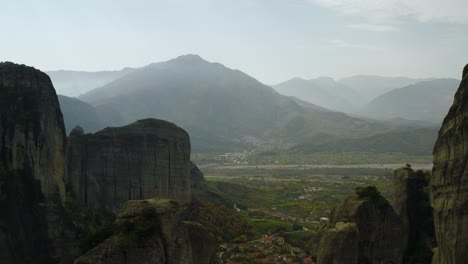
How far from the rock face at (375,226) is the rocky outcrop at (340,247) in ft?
13.4

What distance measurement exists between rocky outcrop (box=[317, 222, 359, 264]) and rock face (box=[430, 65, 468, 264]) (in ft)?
16.3

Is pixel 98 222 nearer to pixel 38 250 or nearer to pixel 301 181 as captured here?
pixel 38 250

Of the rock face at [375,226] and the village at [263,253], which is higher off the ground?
the rock face at [375,226]

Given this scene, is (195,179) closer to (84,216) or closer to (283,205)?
(283,205)

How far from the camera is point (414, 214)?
36188 millimetres

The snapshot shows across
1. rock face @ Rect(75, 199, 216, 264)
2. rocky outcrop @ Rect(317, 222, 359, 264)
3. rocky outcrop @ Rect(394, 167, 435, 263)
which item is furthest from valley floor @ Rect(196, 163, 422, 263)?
rock face @ Rect(75, 199, 216, 264)

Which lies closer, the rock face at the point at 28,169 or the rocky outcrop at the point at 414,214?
the rocky outcrop at the point at 414,214

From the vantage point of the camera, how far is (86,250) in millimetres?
18328

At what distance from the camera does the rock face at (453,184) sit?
24.2 m

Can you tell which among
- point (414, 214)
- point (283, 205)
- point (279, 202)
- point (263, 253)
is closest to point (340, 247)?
point (414, 214)

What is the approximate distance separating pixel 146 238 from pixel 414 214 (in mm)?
25595

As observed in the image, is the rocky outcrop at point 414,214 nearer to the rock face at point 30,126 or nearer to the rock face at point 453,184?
the rock face at point 453,184

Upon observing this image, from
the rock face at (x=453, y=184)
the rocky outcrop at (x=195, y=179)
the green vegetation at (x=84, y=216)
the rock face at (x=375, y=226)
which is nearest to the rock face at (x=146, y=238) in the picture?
the rock face at (x=453, y=184)

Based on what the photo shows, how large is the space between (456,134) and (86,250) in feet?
69.6
